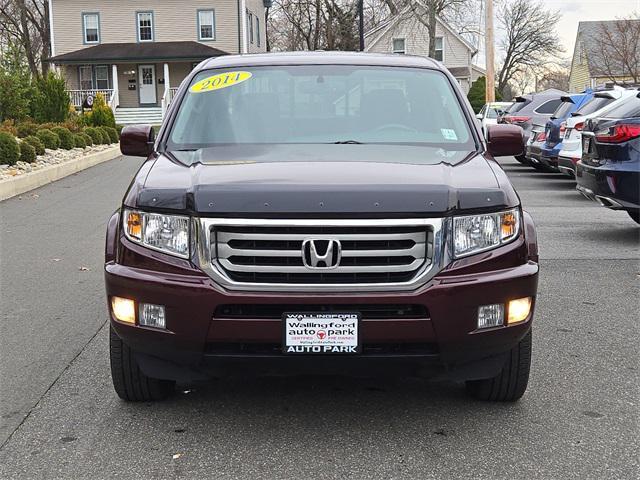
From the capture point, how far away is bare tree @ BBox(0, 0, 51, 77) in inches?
2349

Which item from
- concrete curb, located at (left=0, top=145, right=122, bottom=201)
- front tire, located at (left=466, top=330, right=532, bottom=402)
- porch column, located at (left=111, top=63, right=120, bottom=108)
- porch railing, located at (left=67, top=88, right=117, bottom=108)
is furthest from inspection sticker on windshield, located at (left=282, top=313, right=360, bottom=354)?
porch railing, located at (left=67, top=88, right=117, bottom=108)

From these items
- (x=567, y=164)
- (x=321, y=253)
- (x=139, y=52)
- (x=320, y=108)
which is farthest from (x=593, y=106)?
(x=139, y=52)

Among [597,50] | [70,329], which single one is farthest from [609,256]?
[597,50]

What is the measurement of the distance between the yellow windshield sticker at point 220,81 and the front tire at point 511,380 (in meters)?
2.28

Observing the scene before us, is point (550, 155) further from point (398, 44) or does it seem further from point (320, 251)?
point (398, 44)

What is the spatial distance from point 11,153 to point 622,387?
13717 millimetres

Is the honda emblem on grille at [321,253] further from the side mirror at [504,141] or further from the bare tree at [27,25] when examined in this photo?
the bare tree at [27,25]

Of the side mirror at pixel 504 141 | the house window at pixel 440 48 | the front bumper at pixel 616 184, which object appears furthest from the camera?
the house window at pixel 440 48

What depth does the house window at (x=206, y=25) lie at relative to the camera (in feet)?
148

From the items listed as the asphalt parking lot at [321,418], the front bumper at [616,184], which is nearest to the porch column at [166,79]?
the front bumper at [616,184]

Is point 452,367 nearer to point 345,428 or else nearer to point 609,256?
point 345,428

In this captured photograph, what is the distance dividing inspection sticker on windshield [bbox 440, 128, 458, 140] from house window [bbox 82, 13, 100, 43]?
1703 inches

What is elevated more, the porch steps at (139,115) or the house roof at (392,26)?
the house roof at (392,26)

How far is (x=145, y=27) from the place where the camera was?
1789 inches
